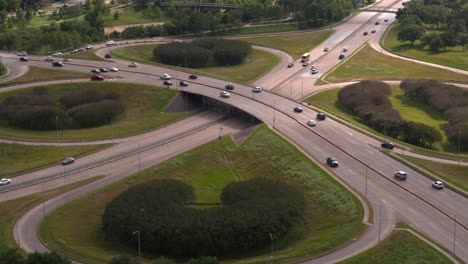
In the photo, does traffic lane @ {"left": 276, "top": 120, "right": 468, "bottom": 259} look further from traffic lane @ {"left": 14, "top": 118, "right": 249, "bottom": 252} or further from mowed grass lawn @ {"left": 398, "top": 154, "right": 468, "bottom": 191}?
traffic lane @ {"left": 14, "top": 118, "right": 249, "bottom": 252}

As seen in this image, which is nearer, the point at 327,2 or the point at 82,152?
the point at 82,152

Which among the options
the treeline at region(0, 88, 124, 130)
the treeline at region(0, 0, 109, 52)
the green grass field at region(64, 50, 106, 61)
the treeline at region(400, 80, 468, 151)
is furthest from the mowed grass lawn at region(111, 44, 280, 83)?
the treeline at region(400, 80, 468, 151)

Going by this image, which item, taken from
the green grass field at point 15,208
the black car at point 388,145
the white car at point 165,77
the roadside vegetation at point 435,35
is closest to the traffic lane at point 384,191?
the black car at point 388,145

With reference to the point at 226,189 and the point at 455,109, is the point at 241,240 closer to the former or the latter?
the point at 226,189

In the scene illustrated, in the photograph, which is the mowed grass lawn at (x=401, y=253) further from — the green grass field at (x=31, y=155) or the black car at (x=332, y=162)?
the green grass field at (x=31, y=155)

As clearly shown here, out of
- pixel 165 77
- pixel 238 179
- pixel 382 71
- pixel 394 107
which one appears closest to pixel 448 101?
pixel 394 107

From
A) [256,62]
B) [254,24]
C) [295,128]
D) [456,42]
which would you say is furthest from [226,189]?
[254,24]
